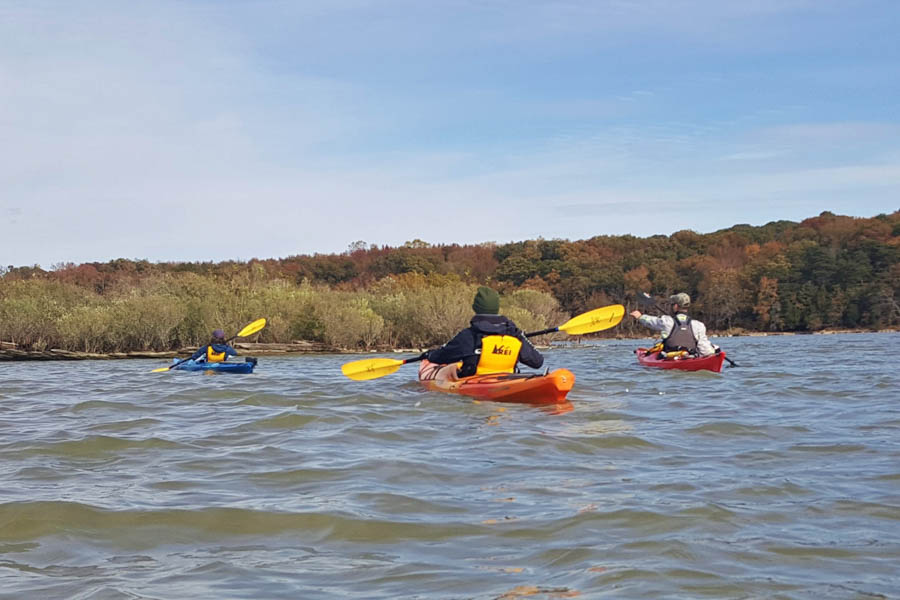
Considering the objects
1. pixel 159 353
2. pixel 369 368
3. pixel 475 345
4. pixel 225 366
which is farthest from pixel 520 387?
pixel 159 353

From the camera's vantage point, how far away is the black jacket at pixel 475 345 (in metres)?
9.61

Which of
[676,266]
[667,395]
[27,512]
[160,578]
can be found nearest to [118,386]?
[667,395]

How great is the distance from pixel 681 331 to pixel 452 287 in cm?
2525

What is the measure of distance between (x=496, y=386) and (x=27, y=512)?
5.34 meters

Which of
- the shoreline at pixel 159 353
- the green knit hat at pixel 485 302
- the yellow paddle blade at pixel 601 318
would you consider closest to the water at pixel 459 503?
the green knit hat at pixel 485 302

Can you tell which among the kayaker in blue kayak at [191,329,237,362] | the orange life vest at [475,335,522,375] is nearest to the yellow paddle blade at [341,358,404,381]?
the orange life vest at [475,335,522,375]

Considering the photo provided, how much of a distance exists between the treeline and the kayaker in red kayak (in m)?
21.4

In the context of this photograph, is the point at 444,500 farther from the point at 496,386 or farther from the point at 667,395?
the point at 667,395

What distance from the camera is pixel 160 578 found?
144 inches

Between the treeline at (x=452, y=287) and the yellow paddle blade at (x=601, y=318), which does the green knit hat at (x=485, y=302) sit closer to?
the yellow paddle blade at (x=601, y=318)

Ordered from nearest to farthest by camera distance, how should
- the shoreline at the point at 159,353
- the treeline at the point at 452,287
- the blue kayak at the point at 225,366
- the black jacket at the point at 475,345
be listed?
the black jacket at the point at 475,345, the blue kayak at the point at 225,366, the shoreline at the point at 159,353, the treeline at the point at 452,287

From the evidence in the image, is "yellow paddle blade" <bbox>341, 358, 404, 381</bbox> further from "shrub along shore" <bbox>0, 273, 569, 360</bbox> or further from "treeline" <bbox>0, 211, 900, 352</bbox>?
"treeline" <bbox>0, 211, 900, 352</bbox>

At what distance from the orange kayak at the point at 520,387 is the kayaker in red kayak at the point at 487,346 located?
0.19 meters

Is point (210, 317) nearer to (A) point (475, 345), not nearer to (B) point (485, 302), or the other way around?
(A) point (475, 345)
